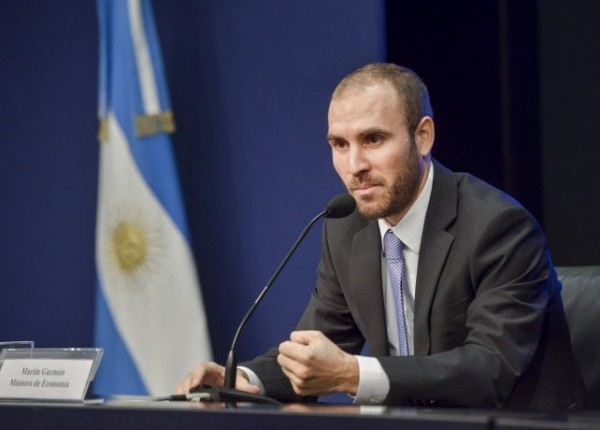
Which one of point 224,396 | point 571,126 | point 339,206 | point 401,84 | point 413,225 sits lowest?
point 224,396

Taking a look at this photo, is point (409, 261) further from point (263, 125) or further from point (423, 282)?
point (263, 125)

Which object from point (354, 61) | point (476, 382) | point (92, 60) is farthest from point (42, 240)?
point (476, 382)

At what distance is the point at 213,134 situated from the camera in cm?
410

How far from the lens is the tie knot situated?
106 inches

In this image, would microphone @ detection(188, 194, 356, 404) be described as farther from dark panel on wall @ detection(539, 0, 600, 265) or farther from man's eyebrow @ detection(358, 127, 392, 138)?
dark panel on wall @ detection(539, 0, 600, 265)

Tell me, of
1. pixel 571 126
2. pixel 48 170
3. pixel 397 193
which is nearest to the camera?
pixel 397 193

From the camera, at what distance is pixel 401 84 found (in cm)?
265

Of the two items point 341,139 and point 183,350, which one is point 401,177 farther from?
point 183,350

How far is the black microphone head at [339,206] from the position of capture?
2.28 meters

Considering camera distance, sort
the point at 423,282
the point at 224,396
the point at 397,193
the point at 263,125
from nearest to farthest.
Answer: the point at 224,396, the point at 423,282, the point at 397,193, the point at 263,125

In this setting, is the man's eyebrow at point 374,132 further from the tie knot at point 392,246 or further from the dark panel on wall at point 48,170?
the dark panel on wall at point 48,170

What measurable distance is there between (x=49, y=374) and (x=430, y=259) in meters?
1.08

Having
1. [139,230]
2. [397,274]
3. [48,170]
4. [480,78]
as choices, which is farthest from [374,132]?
[48,170]

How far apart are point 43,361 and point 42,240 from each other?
272 centimetres
